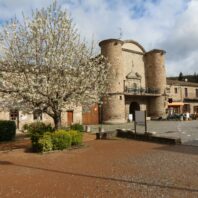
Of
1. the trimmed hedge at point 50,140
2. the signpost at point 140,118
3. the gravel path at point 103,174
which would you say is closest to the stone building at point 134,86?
the signpost at point 140,118

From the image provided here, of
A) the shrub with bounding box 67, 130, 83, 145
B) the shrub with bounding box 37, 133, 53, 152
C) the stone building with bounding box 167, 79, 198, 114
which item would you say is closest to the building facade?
the stone building with bounding box 167, 79, 198, 114

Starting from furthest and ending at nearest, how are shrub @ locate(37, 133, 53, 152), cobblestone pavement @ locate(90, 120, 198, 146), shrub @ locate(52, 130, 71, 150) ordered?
1. cobblestone pavement @ locate(90, 120, 198, 146)
2. shrub @ locate(52, 130, 71, 150)
3. shrub @ locate(37, 133, 53, 152)

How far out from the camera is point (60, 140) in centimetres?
1202

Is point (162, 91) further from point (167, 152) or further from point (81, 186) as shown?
point (81, 186)

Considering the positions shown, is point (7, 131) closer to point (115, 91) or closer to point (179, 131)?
point (179, 131)

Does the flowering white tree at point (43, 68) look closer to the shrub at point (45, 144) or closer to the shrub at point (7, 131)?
the shrub at point (45, 144)

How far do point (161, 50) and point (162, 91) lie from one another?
19.6ft

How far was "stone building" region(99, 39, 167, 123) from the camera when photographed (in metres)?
31.4

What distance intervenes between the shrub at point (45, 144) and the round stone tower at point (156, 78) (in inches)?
1028

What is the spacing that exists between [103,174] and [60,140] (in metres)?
4.99

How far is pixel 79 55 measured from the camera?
42.6 feet

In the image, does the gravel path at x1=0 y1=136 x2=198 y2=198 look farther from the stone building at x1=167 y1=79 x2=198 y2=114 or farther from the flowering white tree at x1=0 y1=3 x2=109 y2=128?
the stone building at x1=167 y1=79 x2=198 y2=114

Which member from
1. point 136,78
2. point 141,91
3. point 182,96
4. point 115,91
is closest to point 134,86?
point 141,91

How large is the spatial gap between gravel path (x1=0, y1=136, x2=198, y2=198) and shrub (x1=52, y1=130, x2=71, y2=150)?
2.55 feet
